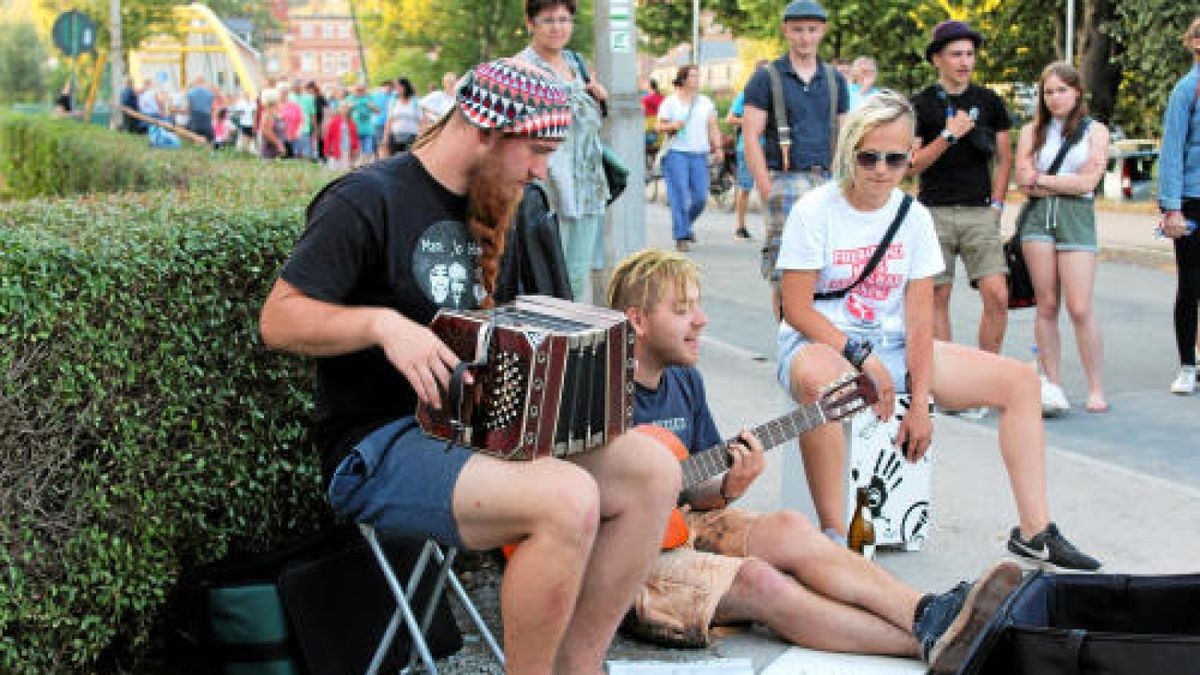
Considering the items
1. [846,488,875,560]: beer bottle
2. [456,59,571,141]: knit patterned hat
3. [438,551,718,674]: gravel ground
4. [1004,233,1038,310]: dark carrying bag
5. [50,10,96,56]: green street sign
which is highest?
[50,10,96,56]: green street sign

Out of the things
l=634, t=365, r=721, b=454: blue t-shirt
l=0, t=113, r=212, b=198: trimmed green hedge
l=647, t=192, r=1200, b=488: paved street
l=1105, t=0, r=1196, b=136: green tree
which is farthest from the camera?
l=1105, t=0, r=1196, b=136: green tree

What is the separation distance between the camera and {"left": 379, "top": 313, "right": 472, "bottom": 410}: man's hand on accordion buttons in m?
3.29

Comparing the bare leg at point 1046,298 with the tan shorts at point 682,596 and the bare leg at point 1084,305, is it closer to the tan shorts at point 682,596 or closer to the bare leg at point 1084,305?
the bare leg at point 1084,305

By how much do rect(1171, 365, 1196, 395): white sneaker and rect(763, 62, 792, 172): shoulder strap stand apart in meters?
2.39

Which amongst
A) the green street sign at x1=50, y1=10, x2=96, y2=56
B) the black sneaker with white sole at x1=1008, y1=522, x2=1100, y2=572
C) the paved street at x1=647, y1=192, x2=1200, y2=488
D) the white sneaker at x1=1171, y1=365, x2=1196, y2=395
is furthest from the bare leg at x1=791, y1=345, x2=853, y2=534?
the green street sign at x1=50, y1=10, x2=96, y2=56

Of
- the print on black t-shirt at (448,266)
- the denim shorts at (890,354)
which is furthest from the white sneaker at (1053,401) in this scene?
the print on black t-shirt at (448,266)

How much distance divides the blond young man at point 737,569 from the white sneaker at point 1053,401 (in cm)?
370

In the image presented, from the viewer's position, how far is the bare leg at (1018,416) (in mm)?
5152

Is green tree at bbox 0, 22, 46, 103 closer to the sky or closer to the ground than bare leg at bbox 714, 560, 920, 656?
closer to the sky

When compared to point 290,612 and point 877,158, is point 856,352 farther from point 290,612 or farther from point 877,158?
point 290,612

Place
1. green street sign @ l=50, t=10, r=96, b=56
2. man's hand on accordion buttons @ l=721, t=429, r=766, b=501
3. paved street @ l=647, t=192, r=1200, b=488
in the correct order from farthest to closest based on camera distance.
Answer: green street sign @ l=50, t=10, r=96, b=56
paved street @ l=647, t=192, r=1200, b=488
man's hand on accordion buttons @ l=721, t=429, r=766, b=501

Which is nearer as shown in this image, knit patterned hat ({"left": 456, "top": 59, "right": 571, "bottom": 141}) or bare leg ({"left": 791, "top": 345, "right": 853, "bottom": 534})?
knit patterned hat ({"left": 456, "top": 59, "right": 571, "bottom": 141})

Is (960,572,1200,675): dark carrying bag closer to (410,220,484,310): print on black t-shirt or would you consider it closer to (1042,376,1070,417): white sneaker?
(410,220,484,310): print on black t-shirt

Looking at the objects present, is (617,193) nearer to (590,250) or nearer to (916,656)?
(590,250)
